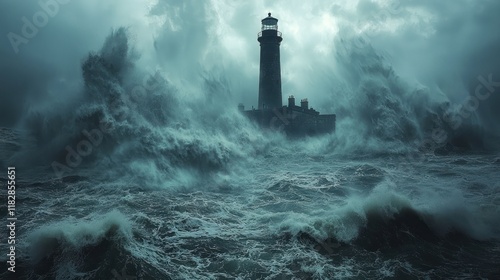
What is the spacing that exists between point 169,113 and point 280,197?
9.36 metres

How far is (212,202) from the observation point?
11523 millimetres

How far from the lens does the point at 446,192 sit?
462 inches

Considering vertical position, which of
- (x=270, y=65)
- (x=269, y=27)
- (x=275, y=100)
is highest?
(x=269, y=27)

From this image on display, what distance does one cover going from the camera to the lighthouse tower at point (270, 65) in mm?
28312

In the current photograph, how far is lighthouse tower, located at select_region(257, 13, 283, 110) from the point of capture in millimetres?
28312

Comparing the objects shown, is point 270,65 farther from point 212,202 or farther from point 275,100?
point 212,202

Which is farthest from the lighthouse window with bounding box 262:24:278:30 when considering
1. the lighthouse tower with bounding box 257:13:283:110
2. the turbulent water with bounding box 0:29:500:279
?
the turbulent water with bounding box 0:29:500:279

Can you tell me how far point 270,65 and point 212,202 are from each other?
19.2 metres

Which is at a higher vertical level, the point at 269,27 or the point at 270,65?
the point at 269,27

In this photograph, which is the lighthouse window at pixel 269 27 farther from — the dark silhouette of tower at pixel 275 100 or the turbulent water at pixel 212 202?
the turbulent water at pixel 212 202

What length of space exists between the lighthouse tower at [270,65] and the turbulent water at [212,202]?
21.0 feet

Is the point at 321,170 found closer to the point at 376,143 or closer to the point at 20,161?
the point at 376,143

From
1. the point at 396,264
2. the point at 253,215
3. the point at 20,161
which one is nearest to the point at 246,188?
the point at 253,215

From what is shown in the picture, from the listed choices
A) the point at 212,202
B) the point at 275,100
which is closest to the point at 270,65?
the point at 275,100
